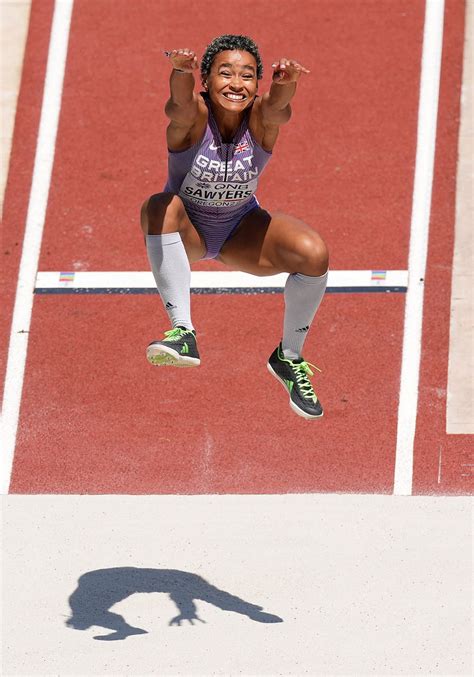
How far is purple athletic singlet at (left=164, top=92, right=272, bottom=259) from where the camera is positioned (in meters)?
7.42

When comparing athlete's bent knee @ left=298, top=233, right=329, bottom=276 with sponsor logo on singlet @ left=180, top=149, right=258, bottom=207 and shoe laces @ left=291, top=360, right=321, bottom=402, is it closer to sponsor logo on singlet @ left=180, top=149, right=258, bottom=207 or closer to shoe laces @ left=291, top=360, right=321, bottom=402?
sponsor logo on singlet @ left=180, top=149, right=258, bottom=207

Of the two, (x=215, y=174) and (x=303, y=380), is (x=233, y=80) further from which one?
(x=303, y=380)

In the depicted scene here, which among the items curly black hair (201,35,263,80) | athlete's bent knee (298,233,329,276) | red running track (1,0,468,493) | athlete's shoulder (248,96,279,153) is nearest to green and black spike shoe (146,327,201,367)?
athlete's bent knee (298,233,329,276)

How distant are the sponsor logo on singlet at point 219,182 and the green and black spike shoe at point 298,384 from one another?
1.04m

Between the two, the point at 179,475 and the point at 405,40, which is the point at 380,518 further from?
Result: the point at 405,40

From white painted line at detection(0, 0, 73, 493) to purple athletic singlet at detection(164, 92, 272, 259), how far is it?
3.52 meters

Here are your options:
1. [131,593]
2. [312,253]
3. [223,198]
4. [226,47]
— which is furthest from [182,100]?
[131,593]

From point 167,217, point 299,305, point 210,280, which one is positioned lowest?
point 299,305

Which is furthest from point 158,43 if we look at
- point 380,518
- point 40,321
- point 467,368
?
point 380,518

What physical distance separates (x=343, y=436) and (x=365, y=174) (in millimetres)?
2593

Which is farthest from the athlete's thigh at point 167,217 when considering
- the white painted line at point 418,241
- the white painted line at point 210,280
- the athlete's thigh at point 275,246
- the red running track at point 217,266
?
the white painted line at point 210,280

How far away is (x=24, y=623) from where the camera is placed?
8898 mm

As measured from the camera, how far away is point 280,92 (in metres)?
7.27

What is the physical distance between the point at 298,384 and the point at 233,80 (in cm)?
183
